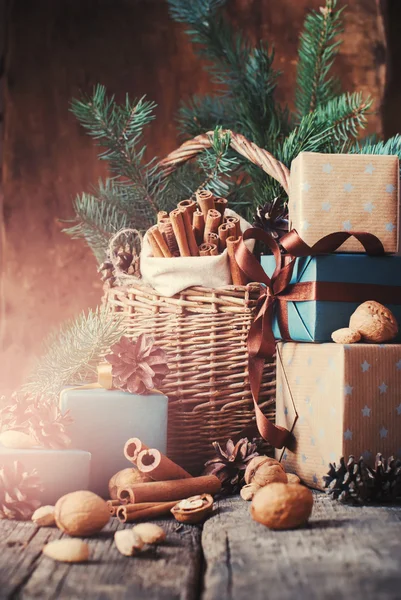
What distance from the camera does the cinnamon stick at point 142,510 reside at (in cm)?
91

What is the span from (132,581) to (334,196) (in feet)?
2.26

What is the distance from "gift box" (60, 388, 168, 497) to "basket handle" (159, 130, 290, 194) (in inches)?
19.2

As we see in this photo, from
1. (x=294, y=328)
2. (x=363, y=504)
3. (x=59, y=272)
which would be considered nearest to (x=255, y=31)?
(x=59, y=272)

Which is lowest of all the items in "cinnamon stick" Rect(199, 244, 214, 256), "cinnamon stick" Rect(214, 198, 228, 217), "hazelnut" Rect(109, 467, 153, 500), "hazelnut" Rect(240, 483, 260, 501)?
"hazelnut" Rect(240, 483, 260, 501)

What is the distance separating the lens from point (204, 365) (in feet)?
3.90

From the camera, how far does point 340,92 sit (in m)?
2.00

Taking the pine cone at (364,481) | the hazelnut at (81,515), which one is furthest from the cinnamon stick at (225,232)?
the hazelnut at (81,515)

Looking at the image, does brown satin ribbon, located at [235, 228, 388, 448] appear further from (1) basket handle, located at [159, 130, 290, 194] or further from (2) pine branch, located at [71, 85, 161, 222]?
(2) pine branch, located at [71, 85, 161, 222]

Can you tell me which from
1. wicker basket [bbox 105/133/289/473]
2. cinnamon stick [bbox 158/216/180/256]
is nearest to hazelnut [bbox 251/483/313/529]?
wicker basket [bbox 105/133/289/473]

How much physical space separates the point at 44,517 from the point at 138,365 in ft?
0.98

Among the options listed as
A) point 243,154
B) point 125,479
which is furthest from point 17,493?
point 243,154

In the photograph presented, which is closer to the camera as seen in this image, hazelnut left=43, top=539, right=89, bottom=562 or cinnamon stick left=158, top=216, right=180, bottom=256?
hazelnut left=43, top=539, right=89, bottom=562

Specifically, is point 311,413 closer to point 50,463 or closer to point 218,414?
point 218,414

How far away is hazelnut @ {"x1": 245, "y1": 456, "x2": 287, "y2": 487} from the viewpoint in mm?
1024
